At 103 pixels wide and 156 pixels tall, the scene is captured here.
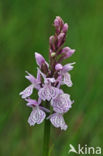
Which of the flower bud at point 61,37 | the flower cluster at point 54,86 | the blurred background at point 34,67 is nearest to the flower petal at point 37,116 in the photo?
the flower cluster at point 54,86

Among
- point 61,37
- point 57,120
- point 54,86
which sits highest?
point 61,37

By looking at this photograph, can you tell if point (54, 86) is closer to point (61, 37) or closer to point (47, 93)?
point (47, 93)

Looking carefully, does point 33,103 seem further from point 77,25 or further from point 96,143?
point 77,25

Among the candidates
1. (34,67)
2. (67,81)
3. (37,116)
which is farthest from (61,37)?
(34,67)

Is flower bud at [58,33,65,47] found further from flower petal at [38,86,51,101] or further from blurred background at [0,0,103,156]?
blurred background at [0,0,103,156]

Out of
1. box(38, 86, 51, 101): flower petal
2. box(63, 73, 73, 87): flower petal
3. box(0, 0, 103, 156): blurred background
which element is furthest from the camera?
box(0, 0, 103, 156): blurred background

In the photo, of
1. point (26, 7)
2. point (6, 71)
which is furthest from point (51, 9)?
point (6, 71)

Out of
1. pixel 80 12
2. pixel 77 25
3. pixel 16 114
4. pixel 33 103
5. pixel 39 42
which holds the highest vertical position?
pixel 80 12

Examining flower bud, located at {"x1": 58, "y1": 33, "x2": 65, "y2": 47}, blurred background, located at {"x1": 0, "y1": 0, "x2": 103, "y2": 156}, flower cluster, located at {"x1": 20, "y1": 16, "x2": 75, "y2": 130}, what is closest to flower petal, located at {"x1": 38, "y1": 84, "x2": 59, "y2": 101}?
flower cluster, located at {"x1": 20, "y1": 16, "x2": 75, "y2": 130}

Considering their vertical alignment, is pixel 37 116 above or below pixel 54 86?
below
